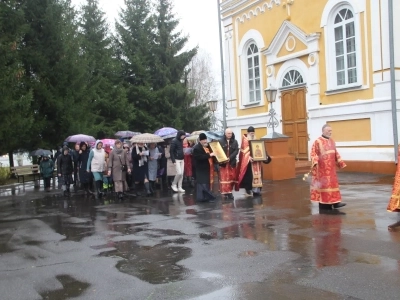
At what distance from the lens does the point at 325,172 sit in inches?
395

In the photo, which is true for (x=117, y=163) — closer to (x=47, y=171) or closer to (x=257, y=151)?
(x=257, y=151)

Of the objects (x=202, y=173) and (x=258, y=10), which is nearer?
(x=202, y=173)

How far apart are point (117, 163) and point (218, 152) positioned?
3387mm

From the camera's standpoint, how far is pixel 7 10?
24.4m

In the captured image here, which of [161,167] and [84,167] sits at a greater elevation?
[84,167]

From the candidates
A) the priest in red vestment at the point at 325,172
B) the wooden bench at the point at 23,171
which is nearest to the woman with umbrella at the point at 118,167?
the priest in red vestment at the point at 325,172

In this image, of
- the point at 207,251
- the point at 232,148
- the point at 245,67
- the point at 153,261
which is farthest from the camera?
the point at 245,67

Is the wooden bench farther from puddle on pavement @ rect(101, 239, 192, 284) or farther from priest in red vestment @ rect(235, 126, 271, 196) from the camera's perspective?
puddle on pavement @ rect(101, 239, 192, 284)

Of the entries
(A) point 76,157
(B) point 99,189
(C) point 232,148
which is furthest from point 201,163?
(A) point 76,157

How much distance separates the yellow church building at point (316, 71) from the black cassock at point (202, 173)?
721cm

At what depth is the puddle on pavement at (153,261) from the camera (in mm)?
6000

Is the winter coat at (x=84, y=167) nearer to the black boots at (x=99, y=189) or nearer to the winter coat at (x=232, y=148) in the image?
the black boots at (x=99, y=189)

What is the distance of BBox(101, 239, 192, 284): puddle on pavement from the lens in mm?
6000

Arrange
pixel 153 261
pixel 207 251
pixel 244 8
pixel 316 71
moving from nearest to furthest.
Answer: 1. pixel 153 261
2. pixel 207 251
3. pixel 316 71
4. pixel 244 8
